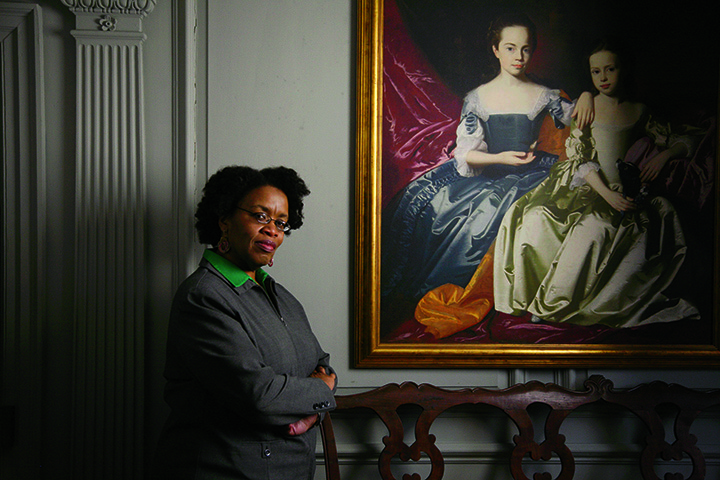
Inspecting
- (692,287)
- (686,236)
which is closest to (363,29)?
(686,236)

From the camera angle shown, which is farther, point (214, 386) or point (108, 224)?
point (108, 224)

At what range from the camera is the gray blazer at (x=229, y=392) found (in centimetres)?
153

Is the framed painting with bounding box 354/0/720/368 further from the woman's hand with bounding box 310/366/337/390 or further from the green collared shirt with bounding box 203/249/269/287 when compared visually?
the green collared shirt with bounding box 203/249/269/287

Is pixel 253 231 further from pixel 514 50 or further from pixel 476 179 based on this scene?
pixel 514 50

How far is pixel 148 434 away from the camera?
2.22 m

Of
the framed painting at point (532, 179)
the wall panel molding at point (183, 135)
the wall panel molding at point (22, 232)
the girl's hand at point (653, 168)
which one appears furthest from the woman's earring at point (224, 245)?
the girl's hand at point (653, 168)

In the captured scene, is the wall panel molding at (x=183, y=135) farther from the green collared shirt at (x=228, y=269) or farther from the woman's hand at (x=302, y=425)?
the woman's hand at (x=302, y=425)

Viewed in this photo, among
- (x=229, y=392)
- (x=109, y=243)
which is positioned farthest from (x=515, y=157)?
(x=109, y=243)

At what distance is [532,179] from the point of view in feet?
7.65

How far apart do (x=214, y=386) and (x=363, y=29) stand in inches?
69.7

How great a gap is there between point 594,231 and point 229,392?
1877 mm

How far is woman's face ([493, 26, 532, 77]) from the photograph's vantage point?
91.6 inches

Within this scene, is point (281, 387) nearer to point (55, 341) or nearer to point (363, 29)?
point (55, 341)

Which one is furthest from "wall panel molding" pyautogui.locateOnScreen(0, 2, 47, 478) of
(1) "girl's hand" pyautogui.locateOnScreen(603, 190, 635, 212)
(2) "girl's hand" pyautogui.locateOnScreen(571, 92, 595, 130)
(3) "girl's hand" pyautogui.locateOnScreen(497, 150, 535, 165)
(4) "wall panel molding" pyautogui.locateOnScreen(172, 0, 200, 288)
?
(1) "girl's hand" pyautogui.locateOnScreen(603, 190, 635, 212)
